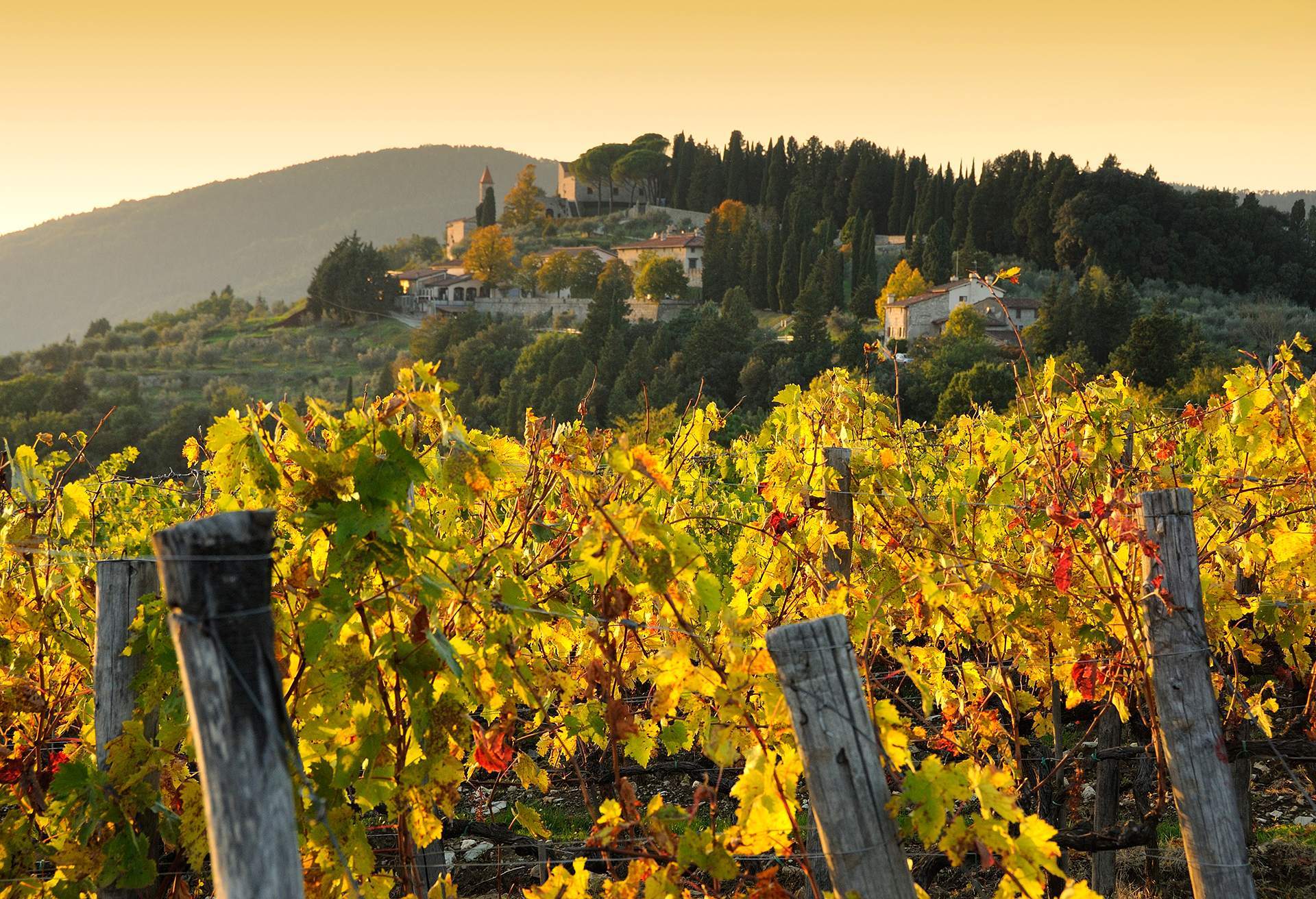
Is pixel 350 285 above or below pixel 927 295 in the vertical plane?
above

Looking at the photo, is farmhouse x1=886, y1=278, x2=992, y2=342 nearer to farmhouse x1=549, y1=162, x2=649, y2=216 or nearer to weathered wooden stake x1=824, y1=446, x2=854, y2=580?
farmhouse x1=549, y1=162, x2=649, y2=216

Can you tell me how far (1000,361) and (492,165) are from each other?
535 feet

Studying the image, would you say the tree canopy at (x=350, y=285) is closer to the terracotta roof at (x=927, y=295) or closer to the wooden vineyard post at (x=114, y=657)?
the terracotta roof at (x=927, y=295)

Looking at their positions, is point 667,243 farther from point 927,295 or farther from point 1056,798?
point 1056,798

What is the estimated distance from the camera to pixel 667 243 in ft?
199

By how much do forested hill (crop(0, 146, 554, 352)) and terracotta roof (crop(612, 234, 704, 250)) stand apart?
84242 mm

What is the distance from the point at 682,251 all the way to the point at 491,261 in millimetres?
11499

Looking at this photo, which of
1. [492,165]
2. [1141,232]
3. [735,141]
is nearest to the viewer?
[1141,232]

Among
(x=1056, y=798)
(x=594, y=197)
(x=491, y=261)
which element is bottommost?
(x=1056, y=798)

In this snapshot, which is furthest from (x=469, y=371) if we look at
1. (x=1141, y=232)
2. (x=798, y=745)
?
(x=798, y=745)

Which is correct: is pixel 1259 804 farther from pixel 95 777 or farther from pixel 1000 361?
pixel 1000 361

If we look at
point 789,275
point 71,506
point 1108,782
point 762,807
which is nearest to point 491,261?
point 789,275

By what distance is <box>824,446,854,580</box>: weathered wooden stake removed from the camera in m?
3.10

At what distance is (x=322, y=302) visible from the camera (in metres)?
60.9
